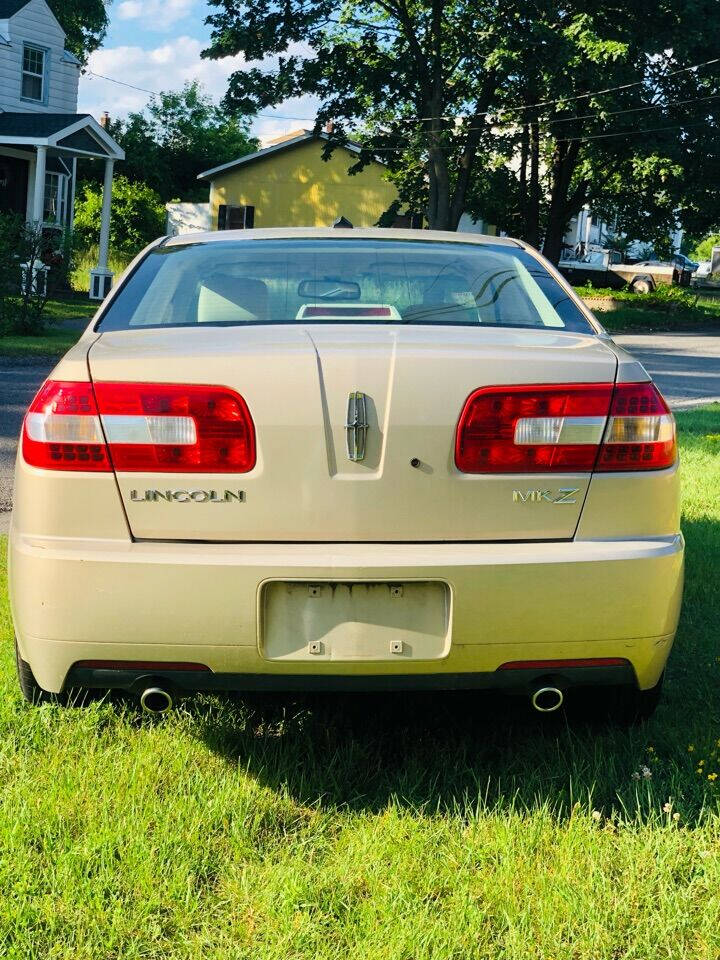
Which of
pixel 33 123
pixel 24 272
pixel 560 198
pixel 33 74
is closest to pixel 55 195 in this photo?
pixel 33 74

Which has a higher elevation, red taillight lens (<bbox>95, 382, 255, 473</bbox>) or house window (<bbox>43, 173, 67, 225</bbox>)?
house window (<bbox>43, 173, 67, 225</bbox>)

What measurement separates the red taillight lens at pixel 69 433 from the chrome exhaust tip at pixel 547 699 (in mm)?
1247

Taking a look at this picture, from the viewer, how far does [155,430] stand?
2.82 m

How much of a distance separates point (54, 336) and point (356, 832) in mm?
16003

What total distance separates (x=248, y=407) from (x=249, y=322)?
0.54 metres

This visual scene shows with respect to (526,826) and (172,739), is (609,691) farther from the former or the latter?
(172,739)

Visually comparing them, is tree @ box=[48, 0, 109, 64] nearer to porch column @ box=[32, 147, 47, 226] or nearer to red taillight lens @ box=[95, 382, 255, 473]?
porch column @ box=[32, 147, 47, 226]

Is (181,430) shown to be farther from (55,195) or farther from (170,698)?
(55,195)

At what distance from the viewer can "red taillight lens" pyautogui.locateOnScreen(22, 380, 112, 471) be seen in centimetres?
285

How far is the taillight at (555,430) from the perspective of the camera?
2838 mm

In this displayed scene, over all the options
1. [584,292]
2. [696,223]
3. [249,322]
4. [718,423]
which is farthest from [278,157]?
[249,322]

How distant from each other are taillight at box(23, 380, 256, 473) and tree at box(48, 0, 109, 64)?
171ft

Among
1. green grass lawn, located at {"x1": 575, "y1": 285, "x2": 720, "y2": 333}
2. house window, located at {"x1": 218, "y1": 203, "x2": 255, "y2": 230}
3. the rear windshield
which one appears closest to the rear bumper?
the rear windshield

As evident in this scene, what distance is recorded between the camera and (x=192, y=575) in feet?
9.11
